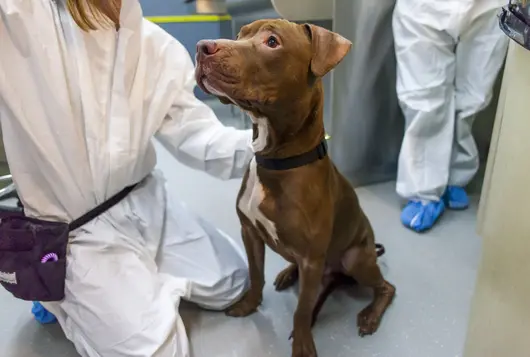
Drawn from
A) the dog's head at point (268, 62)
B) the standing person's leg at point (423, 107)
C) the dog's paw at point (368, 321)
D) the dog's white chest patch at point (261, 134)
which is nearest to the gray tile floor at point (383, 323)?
the dog's paw at point (368, 321)

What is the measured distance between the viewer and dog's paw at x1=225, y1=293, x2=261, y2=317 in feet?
4.84

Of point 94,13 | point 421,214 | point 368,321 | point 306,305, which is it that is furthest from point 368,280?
point 94,13

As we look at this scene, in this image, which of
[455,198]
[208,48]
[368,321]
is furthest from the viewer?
[455,198]

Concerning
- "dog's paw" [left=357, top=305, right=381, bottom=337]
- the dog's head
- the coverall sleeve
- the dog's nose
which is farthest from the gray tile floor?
the dog's nose

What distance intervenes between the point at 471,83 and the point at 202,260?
95 centimetres

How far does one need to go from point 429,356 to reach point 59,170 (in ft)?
2.97

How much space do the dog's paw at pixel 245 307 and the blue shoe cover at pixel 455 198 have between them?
2.68 feet

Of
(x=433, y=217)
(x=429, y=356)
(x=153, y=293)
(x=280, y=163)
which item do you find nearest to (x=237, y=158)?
(x=280, y=163)

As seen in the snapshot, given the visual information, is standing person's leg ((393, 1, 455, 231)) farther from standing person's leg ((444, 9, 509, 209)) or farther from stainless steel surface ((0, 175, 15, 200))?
stainless steel surface ((0, 175, 15, 200))

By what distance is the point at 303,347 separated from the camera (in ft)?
4.31

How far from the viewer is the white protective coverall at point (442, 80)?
5.49 ft

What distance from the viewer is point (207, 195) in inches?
81.6

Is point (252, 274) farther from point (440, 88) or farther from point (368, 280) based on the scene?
point (440, 88)

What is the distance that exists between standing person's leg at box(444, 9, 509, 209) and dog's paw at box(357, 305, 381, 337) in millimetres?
661
